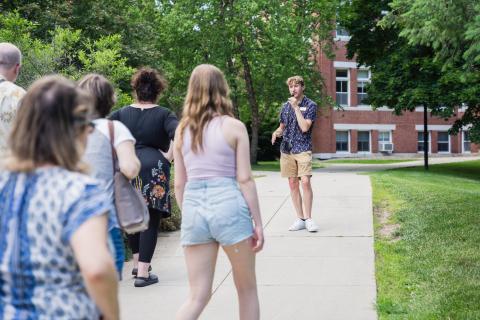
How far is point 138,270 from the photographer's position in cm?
662

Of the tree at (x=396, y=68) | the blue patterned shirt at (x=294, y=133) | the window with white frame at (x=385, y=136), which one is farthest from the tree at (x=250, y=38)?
the blue patterned shirt at (x=294, y=133)

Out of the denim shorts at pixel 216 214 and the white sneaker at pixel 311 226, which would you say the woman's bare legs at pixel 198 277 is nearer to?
the denim shorts at pixel 216 214

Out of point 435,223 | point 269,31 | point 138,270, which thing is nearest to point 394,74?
point 269,31

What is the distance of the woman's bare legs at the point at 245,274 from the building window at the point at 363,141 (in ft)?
141

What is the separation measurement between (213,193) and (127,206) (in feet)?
1.75

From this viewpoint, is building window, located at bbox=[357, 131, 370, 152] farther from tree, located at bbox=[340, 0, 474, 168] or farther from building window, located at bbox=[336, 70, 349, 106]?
tree, located at bbox=[340, 0, 474, 168]

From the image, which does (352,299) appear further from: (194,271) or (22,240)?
(22,240)

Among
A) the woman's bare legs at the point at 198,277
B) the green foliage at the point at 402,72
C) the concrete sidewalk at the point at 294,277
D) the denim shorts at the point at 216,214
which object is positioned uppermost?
the green foliage at the point at 402,72

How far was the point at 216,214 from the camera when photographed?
4.14 metres

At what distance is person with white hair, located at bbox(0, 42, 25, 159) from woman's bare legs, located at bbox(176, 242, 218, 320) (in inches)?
73.8

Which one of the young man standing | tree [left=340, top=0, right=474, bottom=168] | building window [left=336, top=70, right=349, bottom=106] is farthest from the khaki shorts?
building window [left=336, top=70, right=349, bottom=106]

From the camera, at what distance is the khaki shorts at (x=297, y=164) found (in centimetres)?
905

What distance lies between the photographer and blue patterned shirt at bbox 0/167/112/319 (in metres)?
2.27

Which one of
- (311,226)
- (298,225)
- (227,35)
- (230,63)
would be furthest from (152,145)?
(230,63)
